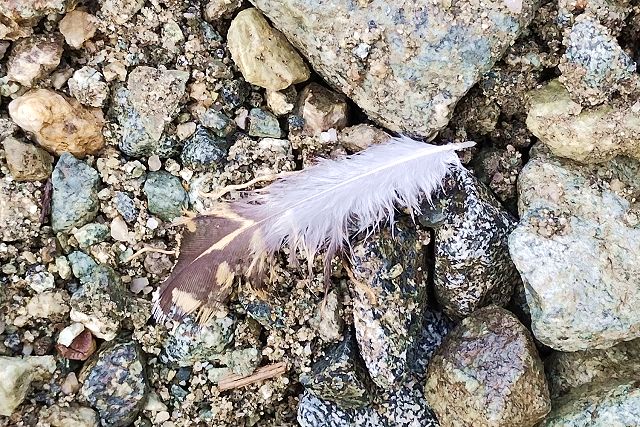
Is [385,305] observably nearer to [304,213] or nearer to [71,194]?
[304,213]

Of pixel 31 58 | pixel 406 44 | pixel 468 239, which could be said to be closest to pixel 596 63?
pixel 406 44

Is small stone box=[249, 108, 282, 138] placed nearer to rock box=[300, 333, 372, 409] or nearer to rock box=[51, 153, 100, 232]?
rock box=[51, 153, 100, 232]

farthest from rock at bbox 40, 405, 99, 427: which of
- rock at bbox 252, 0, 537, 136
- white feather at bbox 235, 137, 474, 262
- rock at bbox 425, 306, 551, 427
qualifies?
rock at bbox 252, 0, 537, 136

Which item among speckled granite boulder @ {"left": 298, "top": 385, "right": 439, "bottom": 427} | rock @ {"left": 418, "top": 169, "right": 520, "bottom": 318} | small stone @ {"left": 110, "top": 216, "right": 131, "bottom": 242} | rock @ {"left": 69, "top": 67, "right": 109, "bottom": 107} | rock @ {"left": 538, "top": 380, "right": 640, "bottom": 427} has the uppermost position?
rock @ {"left": 69, "top": 67, "right": 109, "bottom": 107}

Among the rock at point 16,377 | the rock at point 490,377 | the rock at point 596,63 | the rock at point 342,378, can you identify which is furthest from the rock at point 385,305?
the rock at point 16,377

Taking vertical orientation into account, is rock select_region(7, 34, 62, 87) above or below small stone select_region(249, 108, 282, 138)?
above
